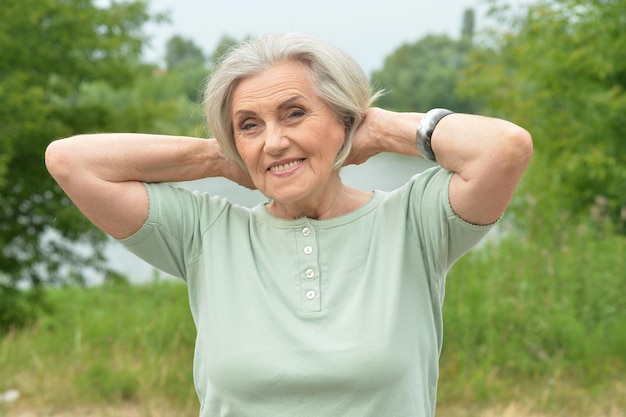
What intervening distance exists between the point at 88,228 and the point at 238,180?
20.2 ft

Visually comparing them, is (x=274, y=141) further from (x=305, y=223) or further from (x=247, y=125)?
(x=305, y=223)

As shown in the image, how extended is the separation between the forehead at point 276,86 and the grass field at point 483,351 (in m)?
2.64

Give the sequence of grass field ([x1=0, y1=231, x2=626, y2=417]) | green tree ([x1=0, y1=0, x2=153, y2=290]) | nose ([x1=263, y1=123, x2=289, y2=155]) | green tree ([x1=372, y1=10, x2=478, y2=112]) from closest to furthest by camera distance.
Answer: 1. nose ([x1=263, y1=123, x2=289, y2=155])
2. grass field ([x1=0, y1=231, x2=626, y2=417])
3. green tree ([x1=0, y1=0, x2=153, y2=290])
4. green tree ([x1=372, y1=10, x2=478, y2=112])

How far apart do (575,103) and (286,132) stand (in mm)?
6962

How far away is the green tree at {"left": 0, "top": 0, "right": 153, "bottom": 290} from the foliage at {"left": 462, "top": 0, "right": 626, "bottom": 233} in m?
3.81

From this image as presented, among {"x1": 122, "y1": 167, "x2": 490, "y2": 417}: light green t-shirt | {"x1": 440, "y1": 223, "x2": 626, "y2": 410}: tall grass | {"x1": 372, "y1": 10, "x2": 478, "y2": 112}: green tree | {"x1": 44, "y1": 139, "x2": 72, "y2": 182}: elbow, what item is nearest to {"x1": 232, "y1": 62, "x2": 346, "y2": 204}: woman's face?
{"x1": 122, "y1": 167, "x2": 490, "y2": 417}: light green t-shirt

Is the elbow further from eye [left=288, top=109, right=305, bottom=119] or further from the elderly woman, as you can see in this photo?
eye [left=288, top=109, right=305, bottom=119]

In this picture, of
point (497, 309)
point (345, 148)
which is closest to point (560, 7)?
point (497, 309)

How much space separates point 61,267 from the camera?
8.63 m

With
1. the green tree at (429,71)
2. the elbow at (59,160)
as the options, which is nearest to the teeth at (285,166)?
the elbow at (59,160)

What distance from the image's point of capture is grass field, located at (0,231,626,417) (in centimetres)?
449

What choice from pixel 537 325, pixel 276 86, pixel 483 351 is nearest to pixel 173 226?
pixel 276 86

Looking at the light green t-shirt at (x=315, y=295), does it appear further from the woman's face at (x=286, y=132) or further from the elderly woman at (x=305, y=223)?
the woman's face at (x=286, y=132)

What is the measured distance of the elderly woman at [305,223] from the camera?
193 centimetres
